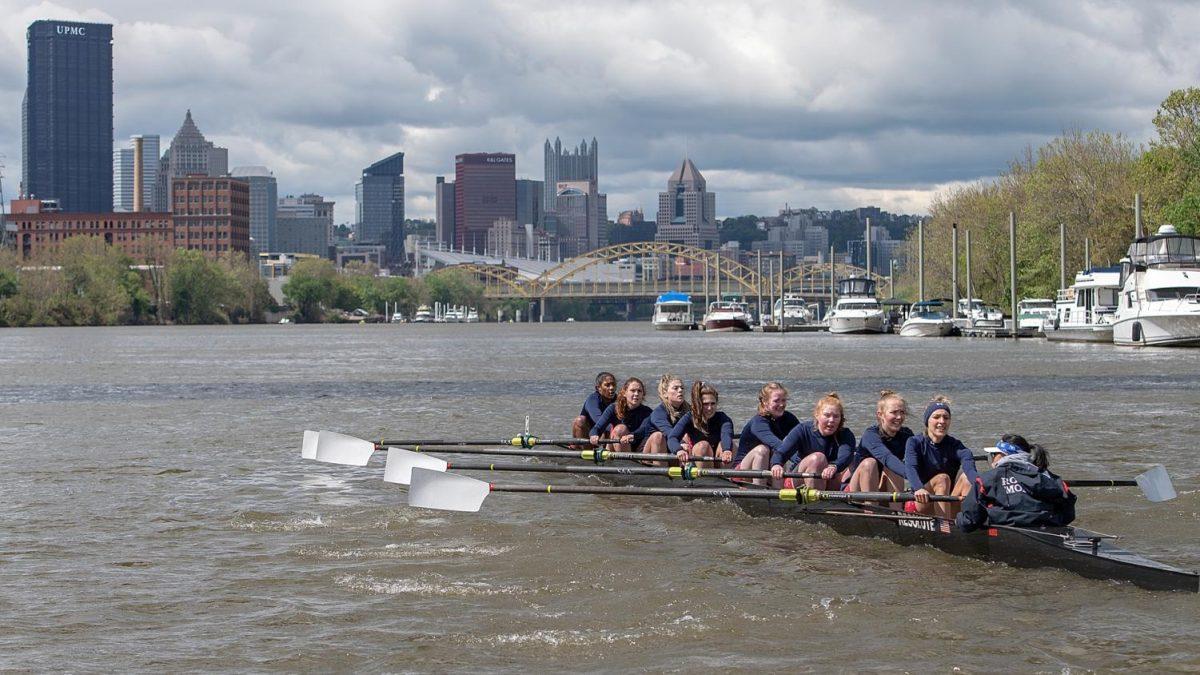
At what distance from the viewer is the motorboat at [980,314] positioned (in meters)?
99.4

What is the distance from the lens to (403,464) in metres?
19.2

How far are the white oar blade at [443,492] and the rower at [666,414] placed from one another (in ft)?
13.3

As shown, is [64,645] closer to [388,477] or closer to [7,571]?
[7,571]

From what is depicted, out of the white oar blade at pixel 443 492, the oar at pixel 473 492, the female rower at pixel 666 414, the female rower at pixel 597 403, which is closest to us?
the oar at pixel 473 492

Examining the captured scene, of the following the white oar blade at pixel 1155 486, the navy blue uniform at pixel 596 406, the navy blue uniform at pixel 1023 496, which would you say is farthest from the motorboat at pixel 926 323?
the navy blue uniform at pixel 1023 496

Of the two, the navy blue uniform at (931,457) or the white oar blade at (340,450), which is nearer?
the navy blue uniform at (931,457)

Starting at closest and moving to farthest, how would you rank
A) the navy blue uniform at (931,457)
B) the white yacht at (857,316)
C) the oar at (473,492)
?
the navy blue uniform at (931,457) < the oar at (473,492) < the white yacht at (857,316)

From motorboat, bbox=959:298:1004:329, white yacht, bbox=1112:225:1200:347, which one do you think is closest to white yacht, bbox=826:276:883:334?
motorboat, bbox=959:298:1004:329

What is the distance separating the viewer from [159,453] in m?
28.1

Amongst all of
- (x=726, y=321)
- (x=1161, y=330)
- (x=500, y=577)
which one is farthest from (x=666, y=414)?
(x=726, y=321)

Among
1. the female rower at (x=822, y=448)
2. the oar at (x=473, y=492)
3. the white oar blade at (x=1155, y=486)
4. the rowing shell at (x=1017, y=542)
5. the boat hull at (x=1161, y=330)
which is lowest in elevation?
the rowing shell at (x=1017, y=542)

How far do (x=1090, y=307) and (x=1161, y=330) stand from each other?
29.8 feet

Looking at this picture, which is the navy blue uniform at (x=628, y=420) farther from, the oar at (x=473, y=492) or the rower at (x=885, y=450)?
the rower at (x=885, y=450)

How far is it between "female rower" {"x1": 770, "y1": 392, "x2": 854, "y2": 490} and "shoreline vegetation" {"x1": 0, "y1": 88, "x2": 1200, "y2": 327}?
67.7 meters
